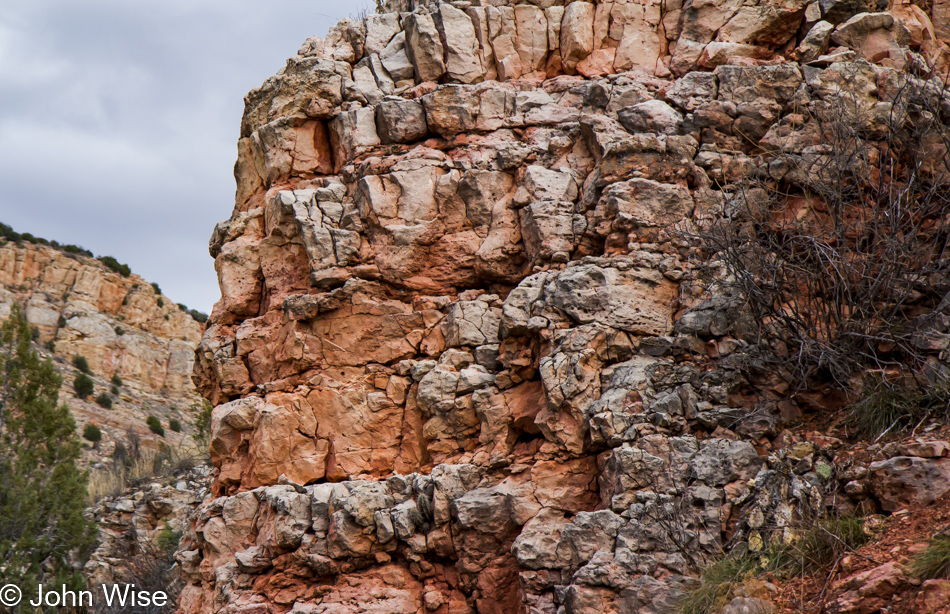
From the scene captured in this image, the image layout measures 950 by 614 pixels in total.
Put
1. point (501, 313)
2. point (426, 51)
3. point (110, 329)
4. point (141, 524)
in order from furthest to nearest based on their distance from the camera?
point (110, 329) < point (141, 524) < point (426, 51) < point (501, 313)

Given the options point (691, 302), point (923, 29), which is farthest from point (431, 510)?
point (923, 29)

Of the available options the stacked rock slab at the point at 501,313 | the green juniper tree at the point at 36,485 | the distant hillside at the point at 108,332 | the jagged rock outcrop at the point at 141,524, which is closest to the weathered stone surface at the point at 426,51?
the stacked rock slab at the point at 501,313

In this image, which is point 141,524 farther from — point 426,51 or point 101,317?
point 101,317

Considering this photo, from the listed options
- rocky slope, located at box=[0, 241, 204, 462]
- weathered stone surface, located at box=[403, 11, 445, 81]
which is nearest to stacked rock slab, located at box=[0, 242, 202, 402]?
rocky slope, located at box=[0, 241, 204, 462]

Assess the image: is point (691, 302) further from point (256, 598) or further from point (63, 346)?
point (63, 346)

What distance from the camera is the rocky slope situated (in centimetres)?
3831

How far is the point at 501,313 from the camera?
7.45m

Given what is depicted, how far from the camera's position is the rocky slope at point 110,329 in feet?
126

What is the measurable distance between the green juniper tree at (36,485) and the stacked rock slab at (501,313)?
12898 millimetres

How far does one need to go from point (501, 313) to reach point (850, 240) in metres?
3.23

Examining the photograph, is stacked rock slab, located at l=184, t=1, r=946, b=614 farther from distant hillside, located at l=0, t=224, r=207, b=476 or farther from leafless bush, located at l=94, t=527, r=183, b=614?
distant hillside, located at l=0, t=224, r=207, b=476

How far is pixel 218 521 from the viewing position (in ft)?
24.7

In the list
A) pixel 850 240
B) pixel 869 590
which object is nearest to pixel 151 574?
pixel 850 240

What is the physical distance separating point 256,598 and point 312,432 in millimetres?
1599
